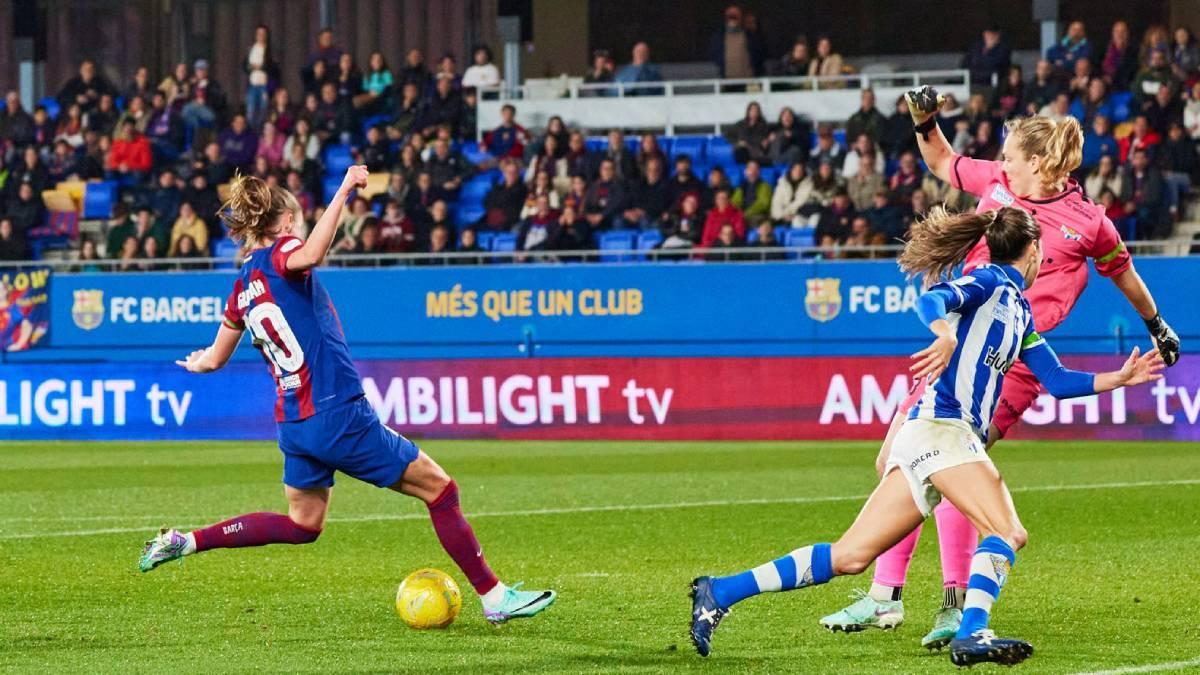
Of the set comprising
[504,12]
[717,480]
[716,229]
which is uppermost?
[504,12]

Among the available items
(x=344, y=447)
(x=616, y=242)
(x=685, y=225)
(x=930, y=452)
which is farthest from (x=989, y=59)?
A: (x=930, y=452)

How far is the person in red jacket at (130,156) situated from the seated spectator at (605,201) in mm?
7143

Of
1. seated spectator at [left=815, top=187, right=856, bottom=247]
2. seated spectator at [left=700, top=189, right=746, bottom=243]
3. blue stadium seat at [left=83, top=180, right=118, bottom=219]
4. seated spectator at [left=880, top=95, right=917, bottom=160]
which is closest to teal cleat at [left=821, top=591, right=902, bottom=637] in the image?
seated spectator at [left=815, top=187, right=856, bottom=247]

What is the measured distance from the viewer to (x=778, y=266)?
850 inches

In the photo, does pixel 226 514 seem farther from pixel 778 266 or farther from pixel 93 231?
pixel 93 231

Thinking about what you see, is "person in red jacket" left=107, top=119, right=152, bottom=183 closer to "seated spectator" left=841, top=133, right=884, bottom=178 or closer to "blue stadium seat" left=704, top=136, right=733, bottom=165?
Result: "blue stadium seat" left=704, top=136, right=733, bottom=165

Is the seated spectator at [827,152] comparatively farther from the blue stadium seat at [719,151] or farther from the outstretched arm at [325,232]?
the outstretched arm at [325,232]

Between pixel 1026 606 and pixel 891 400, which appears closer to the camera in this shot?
pixel 1026 606

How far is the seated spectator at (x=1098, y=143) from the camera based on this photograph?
21.7 m

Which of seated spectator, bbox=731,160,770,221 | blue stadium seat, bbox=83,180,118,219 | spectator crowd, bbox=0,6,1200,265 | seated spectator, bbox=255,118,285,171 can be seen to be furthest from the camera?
blue stadium seat, bbox=83,180,118,219

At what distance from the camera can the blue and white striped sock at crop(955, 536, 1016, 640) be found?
6.33 meters

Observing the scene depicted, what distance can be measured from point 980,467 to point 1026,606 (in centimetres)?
206

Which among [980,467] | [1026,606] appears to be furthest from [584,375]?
[980,467]

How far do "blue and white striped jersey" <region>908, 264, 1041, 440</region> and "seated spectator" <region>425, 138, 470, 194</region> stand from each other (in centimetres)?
1881
